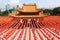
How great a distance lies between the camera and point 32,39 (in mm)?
9914

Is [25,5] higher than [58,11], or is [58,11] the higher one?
[25,5]

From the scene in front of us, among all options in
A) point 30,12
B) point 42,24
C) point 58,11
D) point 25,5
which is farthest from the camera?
point 58,11

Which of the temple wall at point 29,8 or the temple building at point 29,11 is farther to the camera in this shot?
the temple wall at point 29,8

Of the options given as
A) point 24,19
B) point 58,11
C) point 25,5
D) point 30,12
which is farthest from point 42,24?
point 58,11

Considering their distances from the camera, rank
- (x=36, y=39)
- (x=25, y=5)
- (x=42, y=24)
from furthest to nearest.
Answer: (x=25, y=5)
(x=42, y=24)
(x=36, y=39)

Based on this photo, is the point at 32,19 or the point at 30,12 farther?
the point at 30,12

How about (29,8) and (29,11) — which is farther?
(29,8)

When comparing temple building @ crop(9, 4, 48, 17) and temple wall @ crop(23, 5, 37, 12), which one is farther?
temple wall @ crop(23, 5, 37, 12)

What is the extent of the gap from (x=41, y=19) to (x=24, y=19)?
186 centimetres

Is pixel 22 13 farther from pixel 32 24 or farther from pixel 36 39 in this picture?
pixel 36 39

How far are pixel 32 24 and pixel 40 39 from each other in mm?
7146

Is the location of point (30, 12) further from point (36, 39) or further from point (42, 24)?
point (36, 39)

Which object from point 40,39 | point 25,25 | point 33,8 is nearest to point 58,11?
point 33,8

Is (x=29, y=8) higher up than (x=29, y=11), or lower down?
higher up
